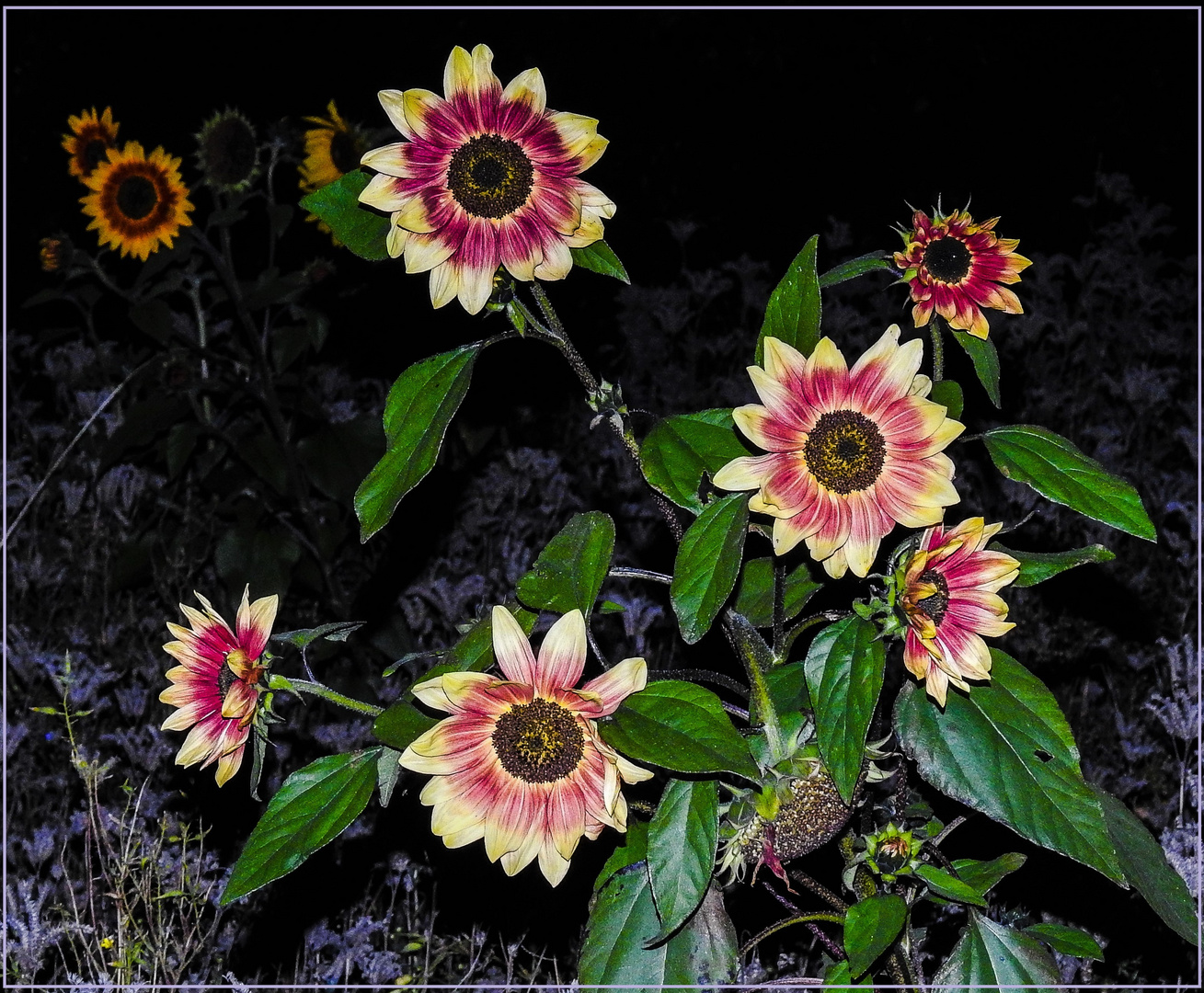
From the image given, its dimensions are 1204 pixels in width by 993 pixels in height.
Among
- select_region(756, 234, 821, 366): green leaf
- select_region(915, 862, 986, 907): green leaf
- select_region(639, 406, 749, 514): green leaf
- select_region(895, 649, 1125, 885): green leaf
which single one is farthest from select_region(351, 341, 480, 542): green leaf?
select_region(915, 862, 986, 907): green leaf

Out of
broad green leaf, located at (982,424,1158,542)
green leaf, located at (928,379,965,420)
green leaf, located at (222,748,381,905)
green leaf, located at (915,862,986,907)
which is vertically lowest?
green leaf, located at (222,748,381,905)

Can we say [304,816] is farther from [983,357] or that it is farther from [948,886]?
[983,357]

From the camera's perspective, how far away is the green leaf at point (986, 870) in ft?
4.26

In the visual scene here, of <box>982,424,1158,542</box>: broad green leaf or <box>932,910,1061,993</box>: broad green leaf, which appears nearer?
<box>982,424,1158,542</box>: broad green leaf

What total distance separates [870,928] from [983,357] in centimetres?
59

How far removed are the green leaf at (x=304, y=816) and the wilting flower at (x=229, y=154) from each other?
5.13 ft

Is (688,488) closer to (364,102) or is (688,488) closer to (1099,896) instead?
(1099,896)

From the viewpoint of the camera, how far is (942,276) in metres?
1.32

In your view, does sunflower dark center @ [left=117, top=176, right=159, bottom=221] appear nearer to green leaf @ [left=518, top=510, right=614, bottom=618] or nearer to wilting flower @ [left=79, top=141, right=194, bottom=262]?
wilting flower @ [left=79, top=141, right=194, bottom=262]

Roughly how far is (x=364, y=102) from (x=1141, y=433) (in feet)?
12.2

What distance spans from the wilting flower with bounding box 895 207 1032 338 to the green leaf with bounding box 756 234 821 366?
147mm

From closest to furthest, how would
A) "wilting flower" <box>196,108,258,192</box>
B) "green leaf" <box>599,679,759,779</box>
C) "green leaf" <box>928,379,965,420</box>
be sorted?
"green leaf" <box>599,679,759,779</box>, "green leaf" <box>928,379,965,420</box>, "wilting flower" <box>196,108,258,192</box>

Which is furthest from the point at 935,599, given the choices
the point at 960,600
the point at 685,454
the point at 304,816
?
the point at 304,816

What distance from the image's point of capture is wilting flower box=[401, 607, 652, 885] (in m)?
1.12
